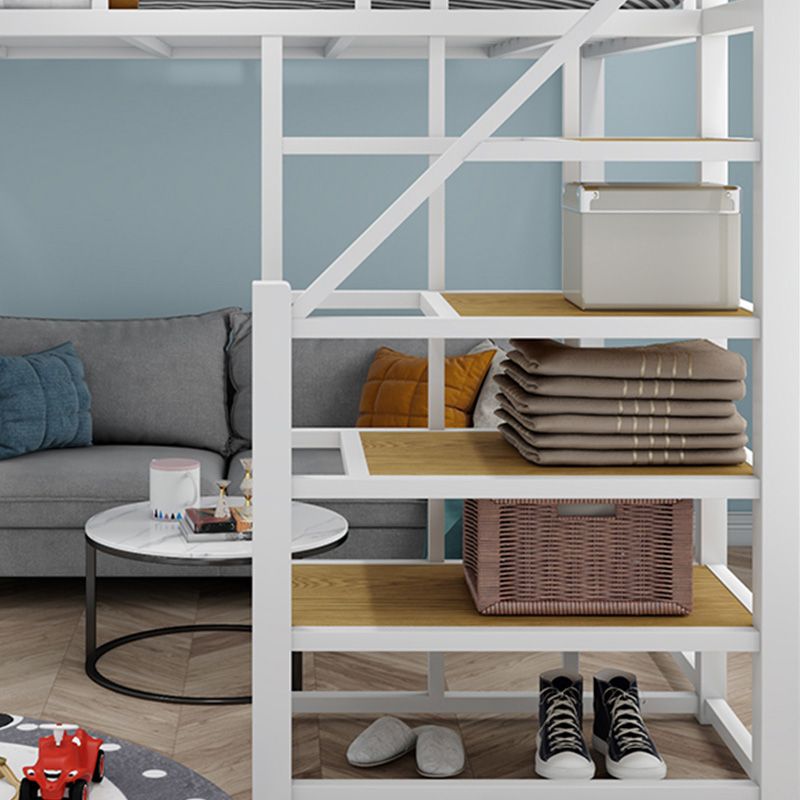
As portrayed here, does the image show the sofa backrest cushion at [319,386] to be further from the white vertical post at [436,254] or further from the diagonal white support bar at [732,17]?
the diagonal white support bar at [732,17]

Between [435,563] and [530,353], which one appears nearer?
[530,353]

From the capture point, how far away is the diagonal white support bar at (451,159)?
88.0 inches

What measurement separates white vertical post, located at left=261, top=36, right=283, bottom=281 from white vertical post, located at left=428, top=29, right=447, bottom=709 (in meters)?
0.32

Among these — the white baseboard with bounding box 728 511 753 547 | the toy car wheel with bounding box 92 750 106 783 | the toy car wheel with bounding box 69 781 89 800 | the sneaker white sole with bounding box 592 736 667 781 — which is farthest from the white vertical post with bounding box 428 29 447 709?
the white baseboard with bounding box 728 511 753 547

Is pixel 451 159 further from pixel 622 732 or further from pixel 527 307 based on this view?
pixel 622 732

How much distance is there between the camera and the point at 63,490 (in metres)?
4.16

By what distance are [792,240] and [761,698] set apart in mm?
767

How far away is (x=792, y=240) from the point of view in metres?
2.30

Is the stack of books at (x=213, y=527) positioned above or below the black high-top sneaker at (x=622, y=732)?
above

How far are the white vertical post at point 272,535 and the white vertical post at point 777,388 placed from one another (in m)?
0.78

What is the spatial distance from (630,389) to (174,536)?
4.65 feet

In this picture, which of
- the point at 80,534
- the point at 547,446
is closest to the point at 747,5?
the point at 547,446

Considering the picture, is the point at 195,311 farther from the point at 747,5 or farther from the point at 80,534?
the point at 747,5

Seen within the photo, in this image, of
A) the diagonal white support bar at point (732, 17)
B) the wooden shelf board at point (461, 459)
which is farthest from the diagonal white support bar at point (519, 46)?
the wooden shelf board at point (461, 459)
